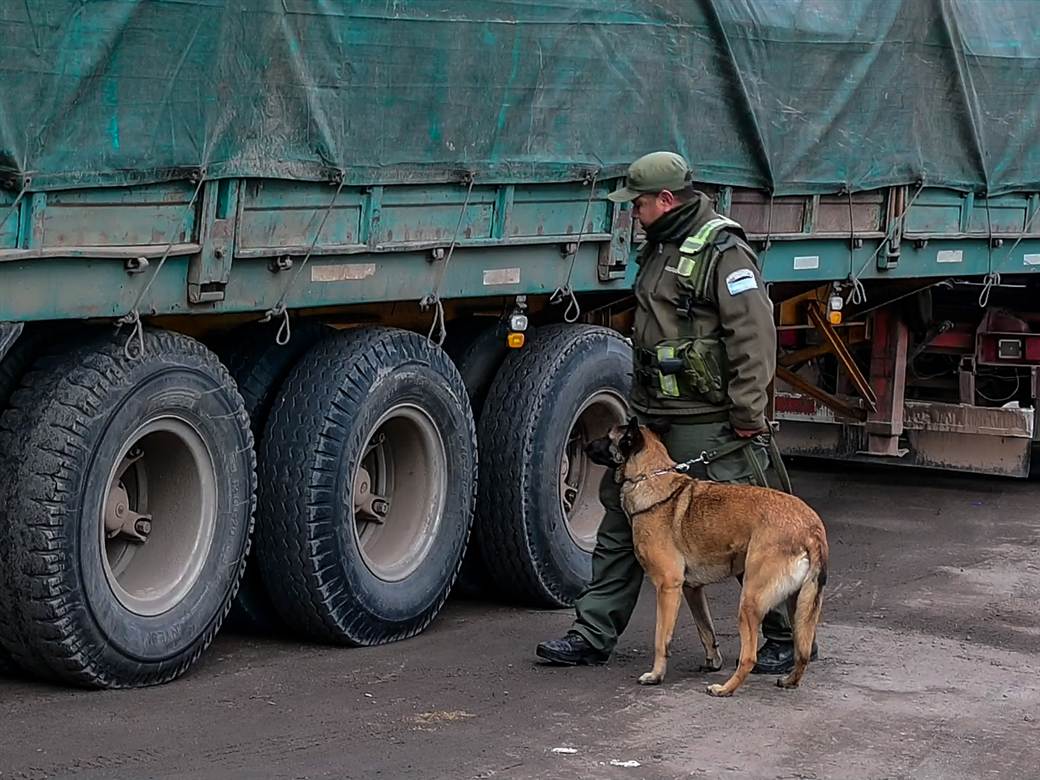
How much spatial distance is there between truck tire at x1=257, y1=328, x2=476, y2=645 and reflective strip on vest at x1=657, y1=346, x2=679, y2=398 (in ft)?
3.34

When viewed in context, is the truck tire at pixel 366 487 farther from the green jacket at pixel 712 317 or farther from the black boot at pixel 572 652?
the green jacket at pixel 712 317

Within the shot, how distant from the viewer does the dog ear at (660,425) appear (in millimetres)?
6934

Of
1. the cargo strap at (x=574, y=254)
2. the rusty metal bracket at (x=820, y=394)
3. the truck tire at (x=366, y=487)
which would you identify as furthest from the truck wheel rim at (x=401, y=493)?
the rusty metal bracket at (x=820, y=394)

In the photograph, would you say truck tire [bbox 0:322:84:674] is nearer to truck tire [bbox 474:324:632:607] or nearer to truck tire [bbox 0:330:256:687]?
truck tire [bbox 0:330:256:687]

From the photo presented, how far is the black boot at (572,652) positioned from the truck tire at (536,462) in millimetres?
1059

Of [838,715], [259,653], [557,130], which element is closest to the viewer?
[838,715]

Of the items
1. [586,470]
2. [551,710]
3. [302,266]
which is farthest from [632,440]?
[586,470]

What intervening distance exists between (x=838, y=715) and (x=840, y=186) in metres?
3.78

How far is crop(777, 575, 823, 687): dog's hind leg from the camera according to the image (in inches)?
257

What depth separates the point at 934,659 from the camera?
24.3 ft

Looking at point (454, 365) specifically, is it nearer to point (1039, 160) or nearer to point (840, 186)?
point (840, 186)

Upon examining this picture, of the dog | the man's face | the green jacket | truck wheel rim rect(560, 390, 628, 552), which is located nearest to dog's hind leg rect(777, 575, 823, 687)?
the dog

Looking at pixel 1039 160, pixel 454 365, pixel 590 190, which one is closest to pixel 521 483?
pixel 454 365

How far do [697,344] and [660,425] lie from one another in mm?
344
